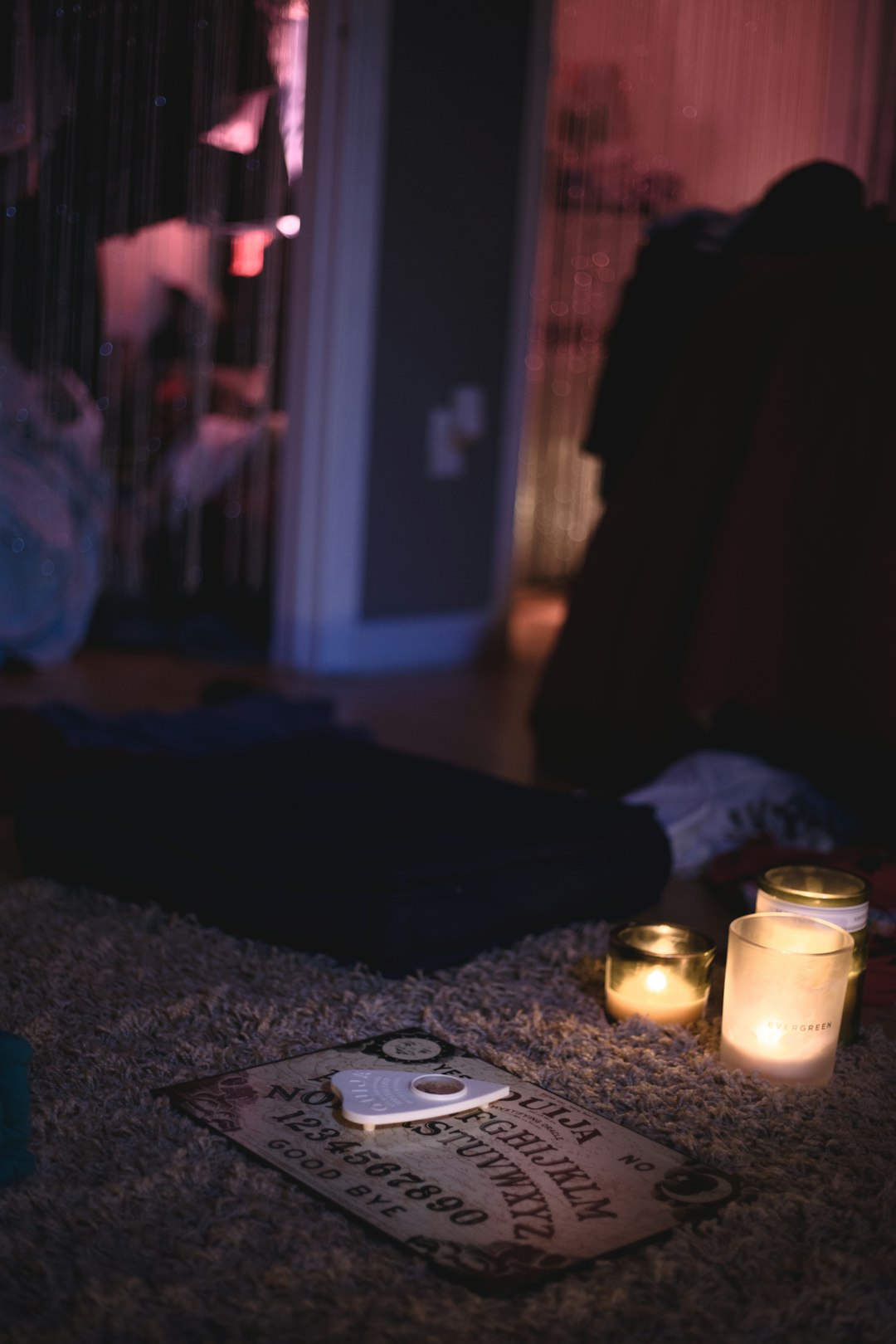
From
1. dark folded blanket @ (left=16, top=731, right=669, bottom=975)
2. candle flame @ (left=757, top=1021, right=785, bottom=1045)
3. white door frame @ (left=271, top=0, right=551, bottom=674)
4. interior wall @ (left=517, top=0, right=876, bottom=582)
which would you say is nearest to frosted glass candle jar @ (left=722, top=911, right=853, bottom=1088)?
candle flame @ (left=757, top=1021, right=785, bottom=1045)

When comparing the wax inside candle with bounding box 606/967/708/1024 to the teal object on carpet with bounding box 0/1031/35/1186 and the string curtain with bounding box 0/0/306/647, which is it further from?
the string curtain with bounding box 0/0/306/647

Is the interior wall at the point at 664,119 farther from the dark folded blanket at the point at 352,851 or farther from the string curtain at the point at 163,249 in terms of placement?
the dark folded blanket at the point at 352,851

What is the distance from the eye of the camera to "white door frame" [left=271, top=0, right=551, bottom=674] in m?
3.20

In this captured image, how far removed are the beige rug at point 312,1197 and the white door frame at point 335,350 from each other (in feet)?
5.97

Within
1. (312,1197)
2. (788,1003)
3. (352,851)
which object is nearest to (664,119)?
(352,851)

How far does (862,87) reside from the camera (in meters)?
4.16

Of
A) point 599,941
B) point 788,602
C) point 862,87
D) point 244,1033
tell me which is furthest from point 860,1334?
point 862,87

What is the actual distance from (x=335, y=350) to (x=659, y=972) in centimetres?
220

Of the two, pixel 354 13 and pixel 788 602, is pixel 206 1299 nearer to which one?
pixel 788 602

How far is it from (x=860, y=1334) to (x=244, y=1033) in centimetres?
60

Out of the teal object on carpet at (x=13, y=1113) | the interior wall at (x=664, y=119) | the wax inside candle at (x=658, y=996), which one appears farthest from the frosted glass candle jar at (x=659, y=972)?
the interior wall at (x=664, y=119)

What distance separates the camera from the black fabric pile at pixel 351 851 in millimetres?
1509

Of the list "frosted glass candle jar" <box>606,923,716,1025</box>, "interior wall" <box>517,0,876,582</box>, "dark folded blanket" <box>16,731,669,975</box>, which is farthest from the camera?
"interior wall" <box>517,0,876,582</box>

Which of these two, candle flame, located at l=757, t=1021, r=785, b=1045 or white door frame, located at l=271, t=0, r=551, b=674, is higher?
white door frame, located at l=271, t=0, r=551, b=674
